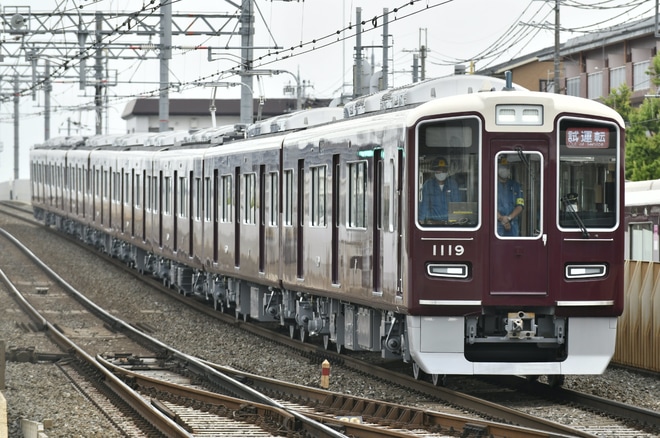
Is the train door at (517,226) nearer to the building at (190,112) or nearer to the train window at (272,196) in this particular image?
the train window at (272,196)

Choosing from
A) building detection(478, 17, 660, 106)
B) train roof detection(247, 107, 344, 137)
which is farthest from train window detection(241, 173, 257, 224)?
building detection(478, 17, 660, 106)

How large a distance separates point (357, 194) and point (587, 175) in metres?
2.72

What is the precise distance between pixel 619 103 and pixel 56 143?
20306 mm

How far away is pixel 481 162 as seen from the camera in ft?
41.5

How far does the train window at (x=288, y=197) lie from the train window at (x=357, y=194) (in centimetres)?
290

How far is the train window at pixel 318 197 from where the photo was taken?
16.1 meters

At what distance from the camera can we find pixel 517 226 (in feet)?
42.0

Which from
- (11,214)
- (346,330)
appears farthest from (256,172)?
(11,214)

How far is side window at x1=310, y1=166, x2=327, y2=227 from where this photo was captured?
16109 mm

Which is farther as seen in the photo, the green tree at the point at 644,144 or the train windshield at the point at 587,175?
the green tree at the point at 644,144

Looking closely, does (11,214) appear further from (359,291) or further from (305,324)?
(359,291)

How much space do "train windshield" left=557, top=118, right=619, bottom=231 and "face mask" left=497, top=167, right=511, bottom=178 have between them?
0.49 m

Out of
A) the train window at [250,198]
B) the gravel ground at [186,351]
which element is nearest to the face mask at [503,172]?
the gravel ground at [186,351]

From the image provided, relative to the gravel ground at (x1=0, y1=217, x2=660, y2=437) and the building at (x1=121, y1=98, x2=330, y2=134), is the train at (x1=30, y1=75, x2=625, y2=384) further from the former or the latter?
the building at (x1=121, y1=98, x2=330, y2=134)
